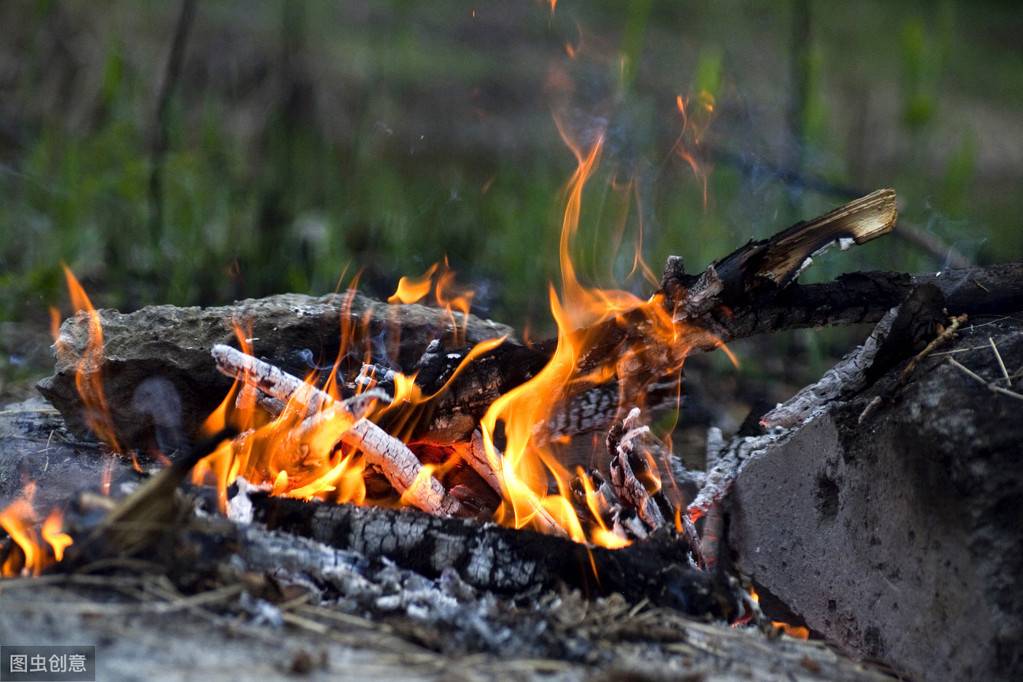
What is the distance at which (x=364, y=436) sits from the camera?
2359 mm

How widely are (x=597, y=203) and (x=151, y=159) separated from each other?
2207 millimetres

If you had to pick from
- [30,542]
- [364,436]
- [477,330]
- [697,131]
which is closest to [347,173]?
[697,131]

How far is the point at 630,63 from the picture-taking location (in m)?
4.75

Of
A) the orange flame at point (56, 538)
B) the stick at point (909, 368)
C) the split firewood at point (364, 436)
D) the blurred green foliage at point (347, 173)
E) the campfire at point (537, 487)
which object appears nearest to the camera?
the campfire at point (537, 487)

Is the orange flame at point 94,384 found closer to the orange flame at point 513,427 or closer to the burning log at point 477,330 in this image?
the burning log at point 477,330

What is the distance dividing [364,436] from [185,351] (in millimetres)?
553

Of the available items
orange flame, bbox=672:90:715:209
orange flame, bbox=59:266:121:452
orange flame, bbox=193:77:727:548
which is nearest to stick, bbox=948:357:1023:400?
orange flame, bbox=193:77:727:548

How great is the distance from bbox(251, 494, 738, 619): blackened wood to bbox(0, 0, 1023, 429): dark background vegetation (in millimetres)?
1922

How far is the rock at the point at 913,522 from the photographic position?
6.25 ft

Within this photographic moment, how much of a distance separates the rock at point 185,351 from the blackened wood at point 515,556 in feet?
1.89

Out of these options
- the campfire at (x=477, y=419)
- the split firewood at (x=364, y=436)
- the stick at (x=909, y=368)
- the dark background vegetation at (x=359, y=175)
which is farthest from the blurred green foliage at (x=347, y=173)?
the stick at (x=909, y=368)

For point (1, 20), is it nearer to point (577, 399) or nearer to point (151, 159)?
point (151, 159)

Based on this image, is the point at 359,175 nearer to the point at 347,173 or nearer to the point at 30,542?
the point at 347,173

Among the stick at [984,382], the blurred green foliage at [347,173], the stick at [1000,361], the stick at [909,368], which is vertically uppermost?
the stick at [1000,361]
